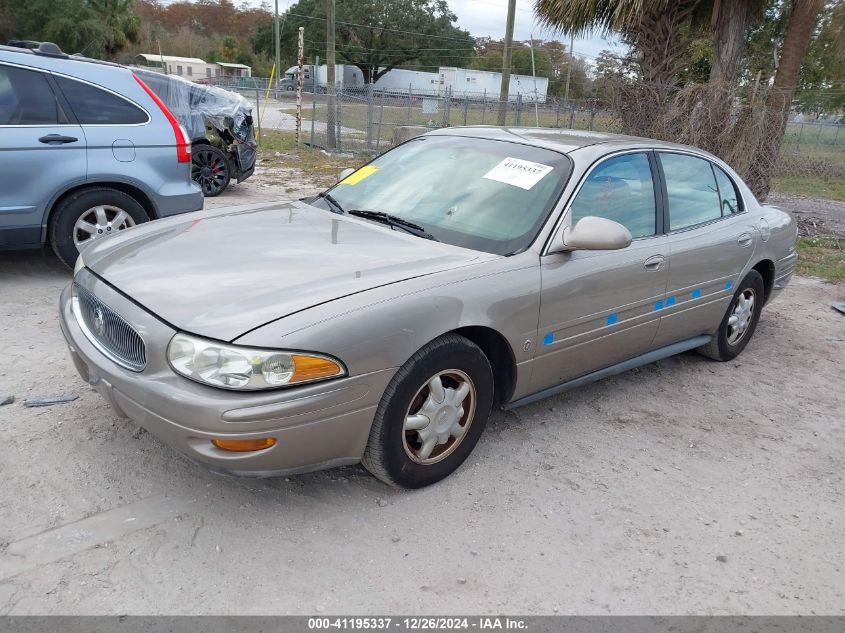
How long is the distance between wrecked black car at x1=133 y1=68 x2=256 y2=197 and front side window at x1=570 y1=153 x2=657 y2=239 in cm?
745

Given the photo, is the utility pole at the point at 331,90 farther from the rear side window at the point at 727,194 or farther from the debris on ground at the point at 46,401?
the debris on ground at the point at 46,401

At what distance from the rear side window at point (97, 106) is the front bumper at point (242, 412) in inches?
131

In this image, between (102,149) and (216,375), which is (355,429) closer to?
(216,375)

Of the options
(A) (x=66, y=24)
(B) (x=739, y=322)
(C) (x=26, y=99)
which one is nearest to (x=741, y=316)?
(B) (x=739, y=322)

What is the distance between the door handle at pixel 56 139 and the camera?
17.2 ft

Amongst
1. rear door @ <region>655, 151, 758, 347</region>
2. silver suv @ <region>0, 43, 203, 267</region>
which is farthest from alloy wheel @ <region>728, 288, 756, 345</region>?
silver suv @ <region>0, 43, 203, 267</region>

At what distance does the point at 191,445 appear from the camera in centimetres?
253

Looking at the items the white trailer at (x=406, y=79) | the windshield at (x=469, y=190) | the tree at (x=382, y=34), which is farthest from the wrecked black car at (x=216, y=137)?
the tree at (x=382, y=34)

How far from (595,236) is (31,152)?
4236mm

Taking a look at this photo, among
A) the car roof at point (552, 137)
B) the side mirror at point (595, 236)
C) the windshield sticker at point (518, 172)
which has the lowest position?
the side mirror at point (595, 236)

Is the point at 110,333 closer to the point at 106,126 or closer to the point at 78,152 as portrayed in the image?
the point at 78,152

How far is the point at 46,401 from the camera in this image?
3.60 meters

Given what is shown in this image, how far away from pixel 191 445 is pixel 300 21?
74246 mm
